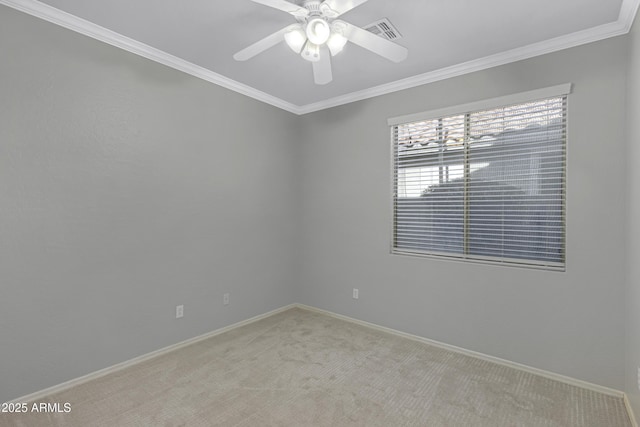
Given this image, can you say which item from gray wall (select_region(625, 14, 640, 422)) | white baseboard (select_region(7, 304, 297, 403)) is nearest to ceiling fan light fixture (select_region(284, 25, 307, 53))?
gray wall (select_region(625, 14, 640, 422))

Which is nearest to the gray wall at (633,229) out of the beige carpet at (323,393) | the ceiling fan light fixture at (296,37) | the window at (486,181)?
the beige carpet at (323,393)

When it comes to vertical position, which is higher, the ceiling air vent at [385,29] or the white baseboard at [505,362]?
the ceiling air vent at [385,29]

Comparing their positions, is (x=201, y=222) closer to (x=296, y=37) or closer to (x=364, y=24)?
(x=296, y=37)

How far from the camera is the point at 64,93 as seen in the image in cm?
227

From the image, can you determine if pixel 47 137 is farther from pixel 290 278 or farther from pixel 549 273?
pixel 549 273

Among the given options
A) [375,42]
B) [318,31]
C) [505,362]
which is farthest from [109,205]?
[505,362]

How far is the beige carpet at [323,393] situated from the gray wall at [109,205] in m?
0.37

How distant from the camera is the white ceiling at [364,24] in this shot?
2.10 metres

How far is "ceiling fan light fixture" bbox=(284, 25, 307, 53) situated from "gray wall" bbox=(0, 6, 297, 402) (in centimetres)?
150

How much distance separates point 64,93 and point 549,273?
384 centimetres

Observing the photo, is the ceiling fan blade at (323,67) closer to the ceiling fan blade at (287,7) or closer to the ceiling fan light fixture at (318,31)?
the ceiling fan light fixture at (318,31)

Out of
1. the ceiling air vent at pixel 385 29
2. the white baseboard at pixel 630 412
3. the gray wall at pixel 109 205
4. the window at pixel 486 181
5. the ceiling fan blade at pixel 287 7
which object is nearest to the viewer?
the ceiling fan blade at pixel 287 7

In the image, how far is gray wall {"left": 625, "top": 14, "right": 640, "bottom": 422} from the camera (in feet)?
6.15

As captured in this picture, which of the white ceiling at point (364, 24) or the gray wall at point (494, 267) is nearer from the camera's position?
the white ceiling at point (364, 24)
